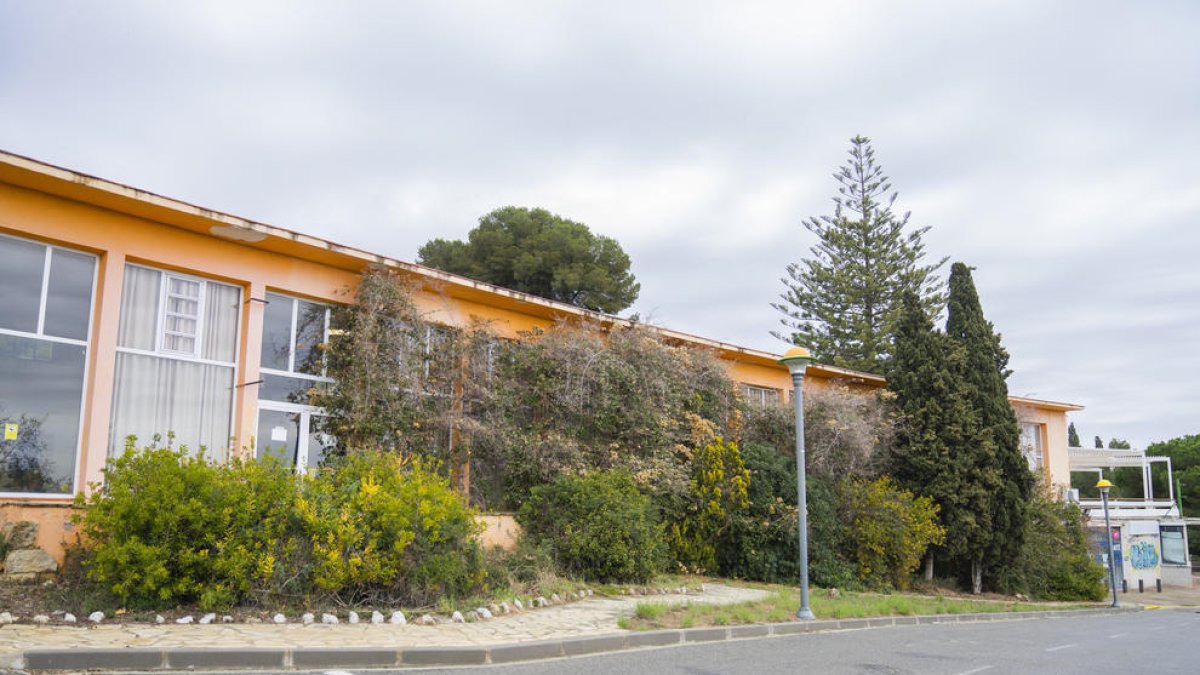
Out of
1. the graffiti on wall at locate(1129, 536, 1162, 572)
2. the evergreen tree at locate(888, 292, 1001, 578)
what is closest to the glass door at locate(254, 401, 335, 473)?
the evergreen tree at locate(888, 292, 1001, 578)

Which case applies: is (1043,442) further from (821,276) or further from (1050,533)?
(821,276)

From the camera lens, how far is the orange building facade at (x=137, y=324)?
1123 centimetres

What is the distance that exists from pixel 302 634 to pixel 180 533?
1905 millimetres

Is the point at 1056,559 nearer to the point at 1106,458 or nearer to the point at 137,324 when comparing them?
the point at 1106,458

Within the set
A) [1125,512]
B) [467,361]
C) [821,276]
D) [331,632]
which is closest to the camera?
[331,632]

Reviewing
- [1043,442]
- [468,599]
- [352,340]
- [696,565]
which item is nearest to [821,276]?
[1043,442]

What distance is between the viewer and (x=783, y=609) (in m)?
12.6

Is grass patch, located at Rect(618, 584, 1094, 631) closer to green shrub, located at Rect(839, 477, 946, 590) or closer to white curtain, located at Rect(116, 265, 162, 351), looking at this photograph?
green shrub, located at Rect(839, 477, 946, 590)

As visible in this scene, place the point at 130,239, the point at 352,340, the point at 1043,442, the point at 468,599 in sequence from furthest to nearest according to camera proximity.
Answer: the point at 1043,442 < the point at 352,340 < the point at 130,239 < the point at 468,599

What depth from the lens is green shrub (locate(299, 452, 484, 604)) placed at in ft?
32.6

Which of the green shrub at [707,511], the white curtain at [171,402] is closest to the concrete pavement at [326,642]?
the white curtain at [171,402]

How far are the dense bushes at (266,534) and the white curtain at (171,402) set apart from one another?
2409mm

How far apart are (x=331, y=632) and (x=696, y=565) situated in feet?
30.4

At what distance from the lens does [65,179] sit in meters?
10.9
